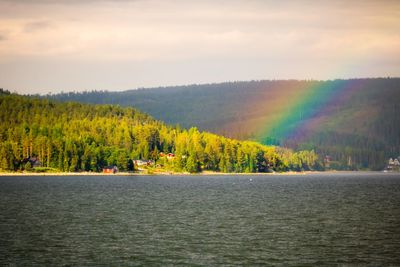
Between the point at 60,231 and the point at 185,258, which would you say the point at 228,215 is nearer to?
the point at 60,231

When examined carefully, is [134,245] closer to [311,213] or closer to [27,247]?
[27,247]

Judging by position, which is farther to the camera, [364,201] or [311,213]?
[364,201]

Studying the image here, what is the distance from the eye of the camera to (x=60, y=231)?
74688 mm

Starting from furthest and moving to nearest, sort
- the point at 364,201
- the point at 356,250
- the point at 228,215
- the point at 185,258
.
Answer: the point at 364,201 → the point at 228,215 → the point at 356,250 → the point at 185,258

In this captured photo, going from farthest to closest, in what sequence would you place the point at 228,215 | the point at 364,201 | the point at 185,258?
the point at 364,201 → the point at 228,215 → the point at 185,258

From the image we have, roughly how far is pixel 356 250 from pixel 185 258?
16382mm

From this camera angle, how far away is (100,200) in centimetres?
12144

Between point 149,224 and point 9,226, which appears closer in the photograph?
point 9,226

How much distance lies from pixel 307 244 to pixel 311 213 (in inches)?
1277

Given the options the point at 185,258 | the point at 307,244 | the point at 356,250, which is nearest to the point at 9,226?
the point at 185,258

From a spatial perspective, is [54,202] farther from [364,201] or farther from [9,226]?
[364,201]

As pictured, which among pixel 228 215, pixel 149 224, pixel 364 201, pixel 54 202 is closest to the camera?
pixel 149 224

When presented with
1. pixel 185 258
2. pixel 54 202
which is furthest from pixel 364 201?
pixel 185 258

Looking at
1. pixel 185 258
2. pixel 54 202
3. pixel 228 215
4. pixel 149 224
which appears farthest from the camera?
pixel 54 202
